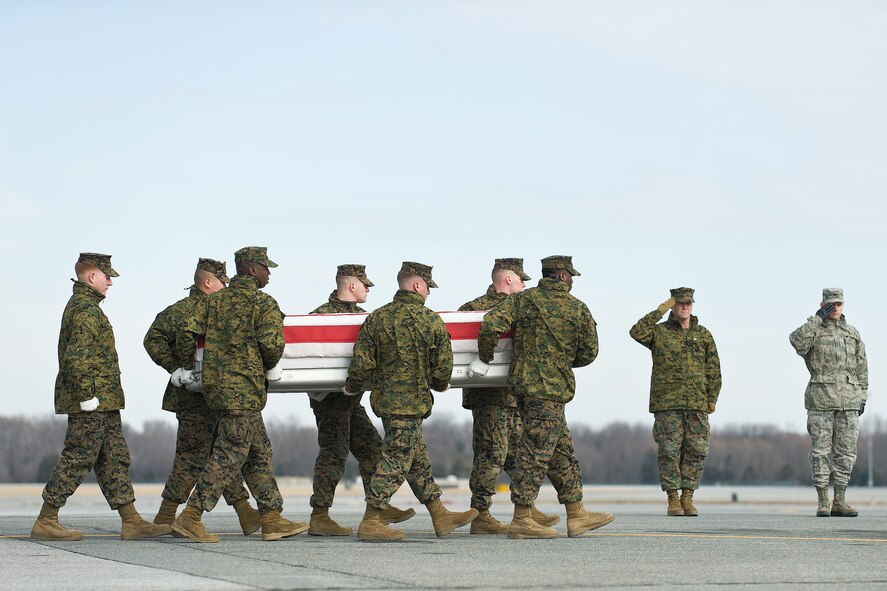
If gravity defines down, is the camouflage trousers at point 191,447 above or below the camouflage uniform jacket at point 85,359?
below

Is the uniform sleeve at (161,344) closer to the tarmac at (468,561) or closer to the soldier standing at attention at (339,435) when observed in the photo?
the soldier standing at attention at (339,435)

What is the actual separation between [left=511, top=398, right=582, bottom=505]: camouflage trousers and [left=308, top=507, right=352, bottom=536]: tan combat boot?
168 centimetres

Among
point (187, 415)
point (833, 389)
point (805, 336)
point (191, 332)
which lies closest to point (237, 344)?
point (191, 332)

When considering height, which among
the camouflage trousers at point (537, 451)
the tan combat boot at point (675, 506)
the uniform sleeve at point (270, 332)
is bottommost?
the tan combat boot at point (675, 506)

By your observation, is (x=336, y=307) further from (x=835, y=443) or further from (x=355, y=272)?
(x=835, y=443)

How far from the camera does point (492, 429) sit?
1157 cm

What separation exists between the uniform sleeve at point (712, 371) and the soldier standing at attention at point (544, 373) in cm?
415

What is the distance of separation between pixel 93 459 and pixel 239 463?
1210 millimetres

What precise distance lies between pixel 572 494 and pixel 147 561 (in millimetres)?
3807

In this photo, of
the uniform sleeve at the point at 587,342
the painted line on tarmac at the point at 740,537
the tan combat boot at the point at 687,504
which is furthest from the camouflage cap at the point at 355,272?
the tan combat boot at the point at 687,504

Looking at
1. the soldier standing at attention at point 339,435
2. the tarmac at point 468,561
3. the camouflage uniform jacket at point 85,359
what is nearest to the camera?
the tarmac at point 468,561

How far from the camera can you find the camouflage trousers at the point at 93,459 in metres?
10.6

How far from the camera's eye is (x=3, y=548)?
386 inches

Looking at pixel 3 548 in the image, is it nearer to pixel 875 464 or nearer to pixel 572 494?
pixel 572 494
